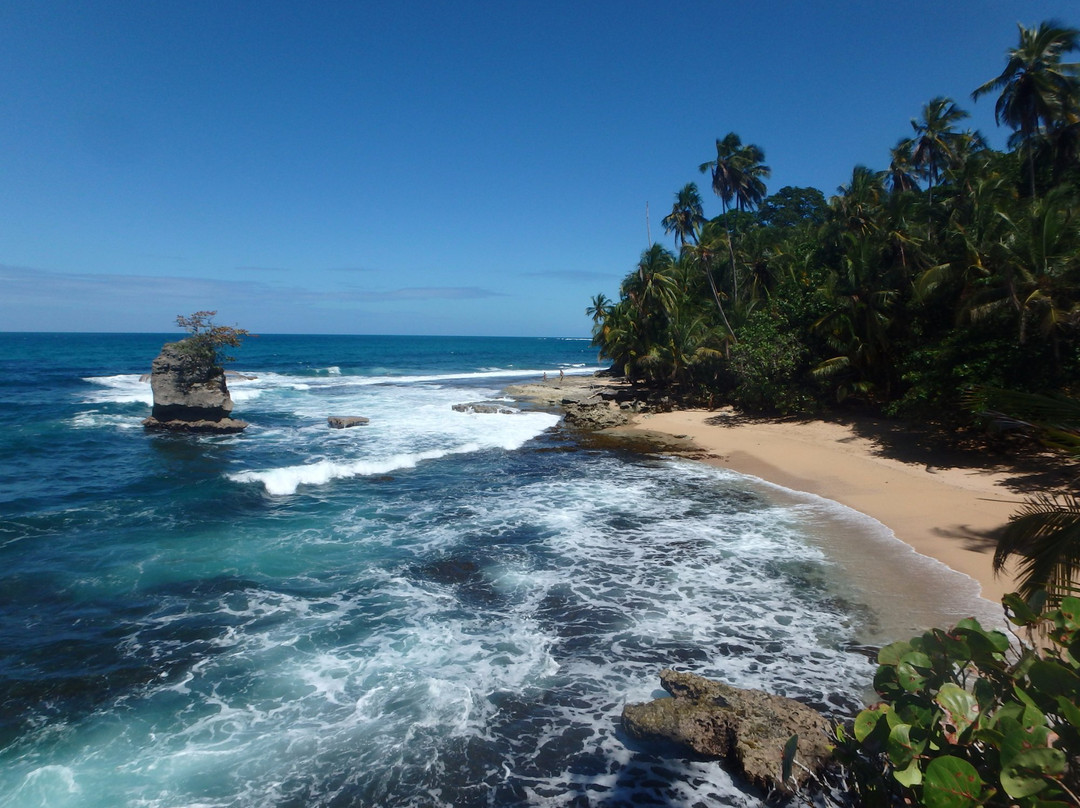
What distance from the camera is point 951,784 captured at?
3.03m

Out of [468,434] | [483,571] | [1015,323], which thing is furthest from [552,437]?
[1015,323]

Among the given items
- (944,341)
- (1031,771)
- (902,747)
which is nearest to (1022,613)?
(1031,771)

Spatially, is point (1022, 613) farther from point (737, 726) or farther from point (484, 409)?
point (484, 409)

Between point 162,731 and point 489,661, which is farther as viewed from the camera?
point 489,661

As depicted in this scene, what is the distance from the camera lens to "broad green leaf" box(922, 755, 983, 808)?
2.97 metres

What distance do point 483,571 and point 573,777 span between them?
5.30m

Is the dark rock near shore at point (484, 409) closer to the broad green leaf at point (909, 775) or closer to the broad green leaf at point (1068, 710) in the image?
the broad green leaf at point (909, 775)

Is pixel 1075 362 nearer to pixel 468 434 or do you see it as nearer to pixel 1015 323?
pixel 1015 323

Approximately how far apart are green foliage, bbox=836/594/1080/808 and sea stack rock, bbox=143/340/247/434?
26.3 meters

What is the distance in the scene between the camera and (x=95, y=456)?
20641 mm

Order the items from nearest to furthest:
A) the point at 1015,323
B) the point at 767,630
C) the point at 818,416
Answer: the point at 767,630 → the point at 1015,323 → the point at 818,416

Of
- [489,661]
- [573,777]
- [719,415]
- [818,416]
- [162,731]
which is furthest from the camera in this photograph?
[719,415]

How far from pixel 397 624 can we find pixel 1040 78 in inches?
1114

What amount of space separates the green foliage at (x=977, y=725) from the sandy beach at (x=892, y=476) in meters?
5.38
